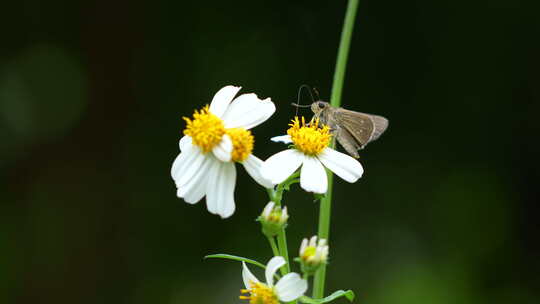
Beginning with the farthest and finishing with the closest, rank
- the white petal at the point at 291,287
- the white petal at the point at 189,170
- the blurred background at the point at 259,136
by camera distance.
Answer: the blurred background at the point at 259,136 < the white petal at the point at 189,170 < the white petal at the point at 291,287

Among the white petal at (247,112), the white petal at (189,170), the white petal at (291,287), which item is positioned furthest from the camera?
the white petal at (247,112)

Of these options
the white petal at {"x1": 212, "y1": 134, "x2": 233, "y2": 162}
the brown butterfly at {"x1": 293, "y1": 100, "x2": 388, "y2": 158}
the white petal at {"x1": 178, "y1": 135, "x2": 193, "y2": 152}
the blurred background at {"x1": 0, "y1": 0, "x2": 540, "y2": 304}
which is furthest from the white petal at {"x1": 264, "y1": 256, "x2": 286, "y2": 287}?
the blurred background at {"x1": 0, "y1": 0, "x2": 540, "y2": 304}

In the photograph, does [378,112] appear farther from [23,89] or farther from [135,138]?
[23,89]

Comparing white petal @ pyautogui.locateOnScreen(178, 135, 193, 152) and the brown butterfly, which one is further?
the brown butterfly

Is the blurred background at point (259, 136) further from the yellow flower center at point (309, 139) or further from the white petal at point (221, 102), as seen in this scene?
the white petal at point (221, 102)

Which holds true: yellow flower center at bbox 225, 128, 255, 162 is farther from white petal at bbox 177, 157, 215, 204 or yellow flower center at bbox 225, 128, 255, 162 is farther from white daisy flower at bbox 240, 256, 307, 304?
white daisy flower at bbox 240, 256, 307, 304

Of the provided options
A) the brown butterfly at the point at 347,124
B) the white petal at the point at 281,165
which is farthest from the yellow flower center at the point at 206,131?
the brown butterfly at the point at 347,124
